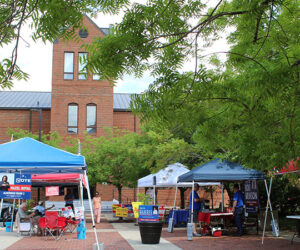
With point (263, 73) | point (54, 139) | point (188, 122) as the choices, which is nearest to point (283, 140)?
point (188, 122)

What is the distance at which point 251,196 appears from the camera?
48.9 ft

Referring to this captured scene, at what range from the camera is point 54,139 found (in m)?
32.0

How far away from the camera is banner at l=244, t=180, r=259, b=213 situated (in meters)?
14.6

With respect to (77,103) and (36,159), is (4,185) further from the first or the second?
(77,103)

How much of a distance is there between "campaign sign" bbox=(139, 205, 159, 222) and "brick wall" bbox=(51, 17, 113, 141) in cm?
2355

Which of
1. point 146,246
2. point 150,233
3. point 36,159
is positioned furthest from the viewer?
point 150,233

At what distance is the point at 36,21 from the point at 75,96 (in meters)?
33.0

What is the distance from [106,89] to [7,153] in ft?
84.7

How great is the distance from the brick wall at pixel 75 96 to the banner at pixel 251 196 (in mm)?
22294

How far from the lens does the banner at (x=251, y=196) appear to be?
14586mm

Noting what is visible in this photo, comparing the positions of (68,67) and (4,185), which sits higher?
(68,67)

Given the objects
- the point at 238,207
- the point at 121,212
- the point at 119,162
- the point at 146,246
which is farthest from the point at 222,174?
the point at 119,162

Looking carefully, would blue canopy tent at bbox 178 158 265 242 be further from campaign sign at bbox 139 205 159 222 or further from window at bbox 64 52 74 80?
window at bbox 64 52 74 80

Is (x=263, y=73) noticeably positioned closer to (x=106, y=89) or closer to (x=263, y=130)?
(x=263, y=130)
